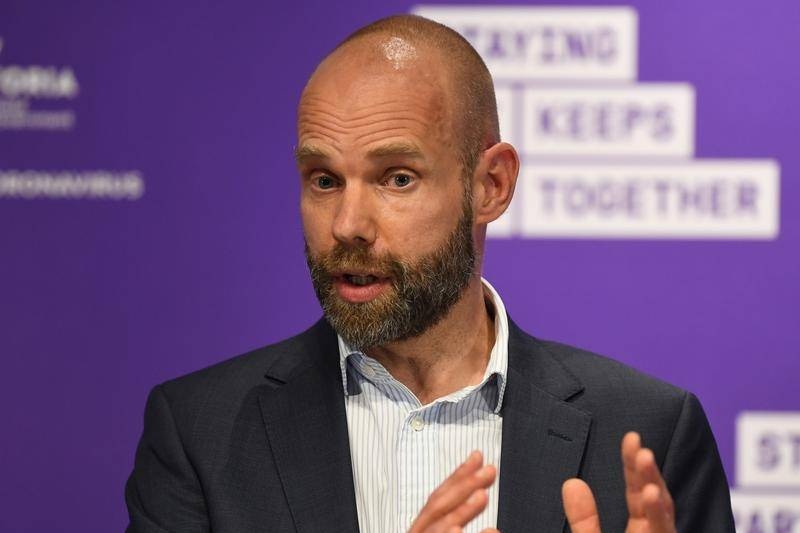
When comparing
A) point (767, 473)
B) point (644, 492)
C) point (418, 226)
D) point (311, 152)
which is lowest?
point (767, 473)

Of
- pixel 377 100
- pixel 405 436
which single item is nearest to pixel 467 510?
pixel 405 436

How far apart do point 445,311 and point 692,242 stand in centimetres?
124

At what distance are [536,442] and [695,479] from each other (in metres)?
0.33

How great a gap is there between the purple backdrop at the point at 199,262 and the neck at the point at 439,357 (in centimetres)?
97

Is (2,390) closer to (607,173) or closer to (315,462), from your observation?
(315,462)

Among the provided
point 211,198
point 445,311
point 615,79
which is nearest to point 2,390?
point 211,198

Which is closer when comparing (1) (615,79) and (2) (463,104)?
(2) (463,104)

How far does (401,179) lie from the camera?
7.68ft

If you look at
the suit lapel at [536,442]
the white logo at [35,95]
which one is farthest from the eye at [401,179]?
the white logo at [35,95]

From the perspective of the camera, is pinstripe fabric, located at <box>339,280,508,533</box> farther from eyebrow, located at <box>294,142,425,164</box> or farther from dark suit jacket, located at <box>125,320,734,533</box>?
eyebrow, located at <box>294,142,425,164</box>

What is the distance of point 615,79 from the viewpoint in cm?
342

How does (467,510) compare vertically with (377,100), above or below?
below

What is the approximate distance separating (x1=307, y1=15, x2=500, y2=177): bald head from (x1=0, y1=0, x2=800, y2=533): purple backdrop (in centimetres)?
103

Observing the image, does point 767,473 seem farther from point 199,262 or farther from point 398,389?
point 199,262
